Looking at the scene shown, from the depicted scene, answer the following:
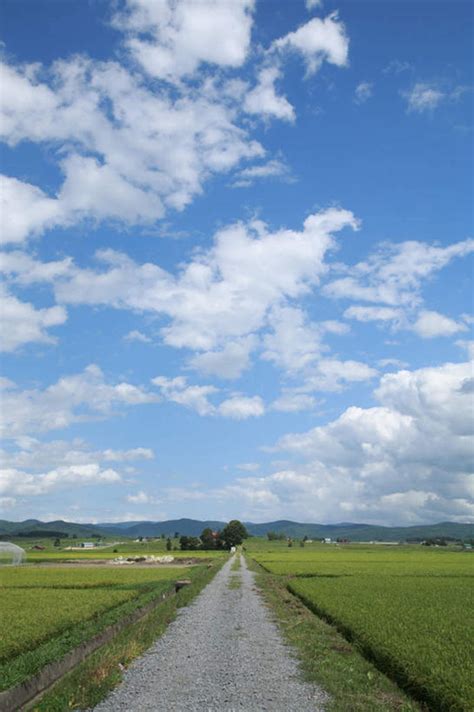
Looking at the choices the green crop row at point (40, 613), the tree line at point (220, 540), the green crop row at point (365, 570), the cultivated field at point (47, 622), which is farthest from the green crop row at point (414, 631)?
the tree line at point (220, 540)

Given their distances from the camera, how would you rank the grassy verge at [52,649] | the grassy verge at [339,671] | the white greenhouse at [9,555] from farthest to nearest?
the white greenhouse at [9,555] → the grassy verge at [52,649] → the grassy verge at [339,671]

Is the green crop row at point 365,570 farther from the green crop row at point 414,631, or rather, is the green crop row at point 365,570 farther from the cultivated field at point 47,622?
the cultivated field at point 47,622

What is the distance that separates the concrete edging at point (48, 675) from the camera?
12195 millimetres

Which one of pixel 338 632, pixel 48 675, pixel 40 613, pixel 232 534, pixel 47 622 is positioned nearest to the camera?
pixel 48 675

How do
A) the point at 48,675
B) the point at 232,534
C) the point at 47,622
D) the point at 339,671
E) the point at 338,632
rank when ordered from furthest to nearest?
1. the point at 232,534
2. the point at 47,622
3. the point at 338,632
4. the point at 339,671
5. the point at 48,675

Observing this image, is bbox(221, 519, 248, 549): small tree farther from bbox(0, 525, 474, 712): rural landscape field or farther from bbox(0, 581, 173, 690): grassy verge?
bbox(0, 581, 173, 690): grassy verge

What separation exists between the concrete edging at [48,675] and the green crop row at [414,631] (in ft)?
27.6

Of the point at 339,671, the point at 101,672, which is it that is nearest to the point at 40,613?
the point at 101,672

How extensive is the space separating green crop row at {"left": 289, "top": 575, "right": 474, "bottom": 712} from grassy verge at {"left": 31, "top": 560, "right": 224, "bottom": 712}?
684cm

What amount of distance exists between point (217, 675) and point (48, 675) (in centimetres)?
430

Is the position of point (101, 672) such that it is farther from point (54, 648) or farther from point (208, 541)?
point (208, 541)

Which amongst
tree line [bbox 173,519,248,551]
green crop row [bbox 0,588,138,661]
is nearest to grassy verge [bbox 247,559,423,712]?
green crop row [bbox 0,588,138,661]

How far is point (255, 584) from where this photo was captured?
4294 centimetres

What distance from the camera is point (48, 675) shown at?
14.2 meters
